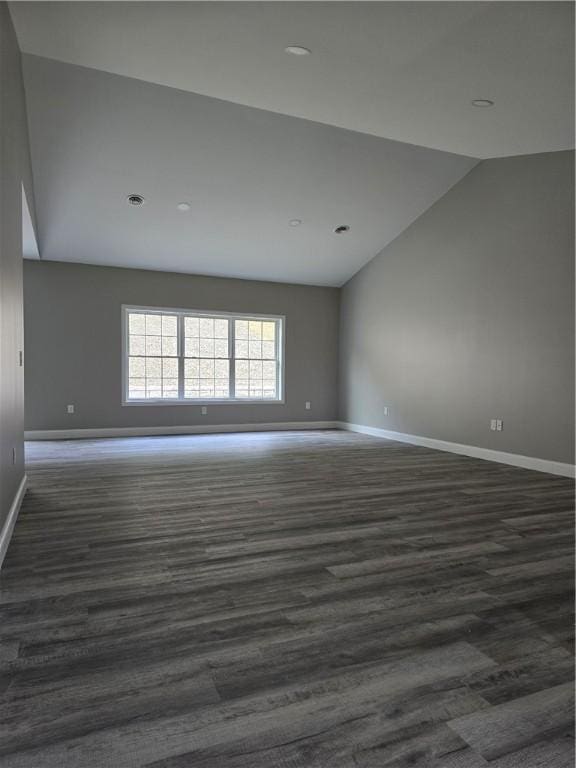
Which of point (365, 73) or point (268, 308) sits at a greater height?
point (365, 73)

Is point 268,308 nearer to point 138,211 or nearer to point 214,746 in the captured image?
point 138,211

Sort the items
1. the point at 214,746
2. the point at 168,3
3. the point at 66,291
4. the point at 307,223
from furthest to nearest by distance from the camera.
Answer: the point at 66,291
the point at 307,223
the point at 168,3
the point at 214,746

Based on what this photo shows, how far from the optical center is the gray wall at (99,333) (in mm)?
7445

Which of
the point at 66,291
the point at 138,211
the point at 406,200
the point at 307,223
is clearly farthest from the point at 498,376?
the point at 66,291

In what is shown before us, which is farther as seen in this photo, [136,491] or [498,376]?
[498,376]

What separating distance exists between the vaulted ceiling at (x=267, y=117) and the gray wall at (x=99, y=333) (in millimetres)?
369

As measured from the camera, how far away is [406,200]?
262 inches

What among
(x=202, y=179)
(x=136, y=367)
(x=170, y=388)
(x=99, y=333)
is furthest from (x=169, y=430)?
(x=202, y=179)

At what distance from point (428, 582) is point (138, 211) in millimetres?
5820

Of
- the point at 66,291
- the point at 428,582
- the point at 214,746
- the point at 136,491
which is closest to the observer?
the point at 214,746

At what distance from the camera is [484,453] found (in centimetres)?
588

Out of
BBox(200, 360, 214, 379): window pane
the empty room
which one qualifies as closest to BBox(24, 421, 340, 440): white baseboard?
the empty room

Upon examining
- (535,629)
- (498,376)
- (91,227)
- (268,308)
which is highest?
(91,227)

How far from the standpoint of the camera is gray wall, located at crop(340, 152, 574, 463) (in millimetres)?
5055
